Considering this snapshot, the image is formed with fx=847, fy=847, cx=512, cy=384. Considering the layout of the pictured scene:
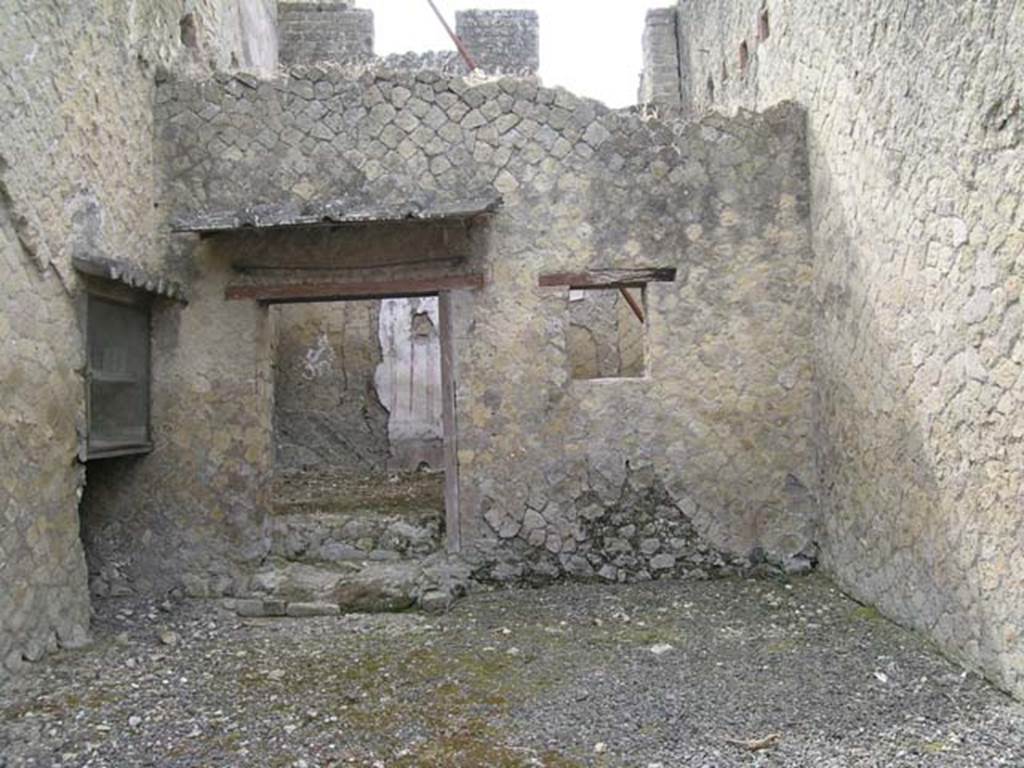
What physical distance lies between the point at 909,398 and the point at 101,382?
176 inches

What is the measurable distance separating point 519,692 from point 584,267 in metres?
2.87

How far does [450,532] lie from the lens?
5.62 meters

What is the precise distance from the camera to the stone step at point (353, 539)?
5.80 m

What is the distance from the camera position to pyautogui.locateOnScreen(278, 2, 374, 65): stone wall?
34.6 ft

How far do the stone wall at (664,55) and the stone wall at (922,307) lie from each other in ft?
14.2

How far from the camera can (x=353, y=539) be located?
5.86 meters

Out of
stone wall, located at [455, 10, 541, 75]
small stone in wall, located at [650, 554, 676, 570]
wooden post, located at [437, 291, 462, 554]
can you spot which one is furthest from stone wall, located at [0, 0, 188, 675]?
stone wall, located at [455, 10, 541, 75]

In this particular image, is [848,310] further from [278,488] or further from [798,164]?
[278,488]

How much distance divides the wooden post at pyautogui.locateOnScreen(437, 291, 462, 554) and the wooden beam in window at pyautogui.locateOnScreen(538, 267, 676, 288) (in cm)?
68

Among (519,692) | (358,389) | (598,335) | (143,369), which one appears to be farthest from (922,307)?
(358,389)

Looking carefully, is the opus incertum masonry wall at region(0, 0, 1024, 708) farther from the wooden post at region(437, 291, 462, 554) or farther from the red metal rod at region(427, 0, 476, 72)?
the red metal rod at region(427, 0, 476, 72)

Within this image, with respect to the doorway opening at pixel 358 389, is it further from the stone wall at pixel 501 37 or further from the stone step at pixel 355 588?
the stone wall at pixel 501 37

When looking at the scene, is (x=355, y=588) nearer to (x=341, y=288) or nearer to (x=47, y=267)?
(x=341, y=288)

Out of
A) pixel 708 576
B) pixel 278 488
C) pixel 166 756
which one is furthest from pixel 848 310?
pixel 278 488
